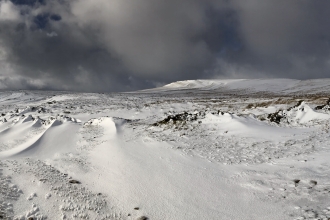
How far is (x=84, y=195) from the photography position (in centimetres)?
783

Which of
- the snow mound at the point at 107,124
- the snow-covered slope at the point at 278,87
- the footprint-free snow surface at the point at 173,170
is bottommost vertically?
the footprint-free snow surface at the point at 173,170

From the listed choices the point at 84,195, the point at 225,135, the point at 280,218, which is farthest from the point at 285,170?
the point at 84,195

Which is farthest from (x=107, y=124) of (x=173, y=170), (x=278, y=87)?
(x=278, y=87)

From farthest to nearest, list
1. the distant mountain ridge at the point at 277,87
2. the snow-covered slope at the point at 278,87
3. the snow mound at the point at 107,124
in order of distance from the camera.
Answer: the snow-covered slope at the point at 278,87 < the distant mountain ridge at the point at 277,87 < the snow mound at the point at 107,124

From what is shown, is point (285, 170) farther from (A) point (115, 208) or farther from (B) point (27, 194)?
(B) point (27, 194)

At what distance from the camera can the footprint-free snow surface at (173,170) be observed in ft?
22.5

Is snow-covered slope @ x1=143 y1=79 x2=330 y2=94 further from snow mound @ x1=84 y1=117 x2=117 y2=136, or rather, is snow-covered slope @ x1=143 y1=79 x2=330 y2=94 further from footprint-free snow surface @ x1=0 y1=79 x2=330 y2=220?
snow mound @ x1=84 y1=117 x2=117 y2=136

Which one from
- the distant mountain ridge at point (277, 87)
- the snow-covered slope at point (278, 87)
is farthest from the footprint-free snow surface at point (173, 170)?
the snow-covered slope at point (278, 87)

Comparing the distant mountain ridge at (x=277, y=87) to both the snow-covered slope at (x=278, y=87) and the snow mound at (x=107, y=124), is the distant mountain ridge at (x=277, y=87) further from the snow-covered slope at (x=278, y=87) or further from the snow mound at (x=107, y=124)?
the snow mound at (x=107, y=124)

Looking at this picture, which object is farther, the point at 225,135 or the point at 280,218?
the point at 225,135

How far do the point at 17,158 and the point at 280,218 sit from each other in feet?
38.7

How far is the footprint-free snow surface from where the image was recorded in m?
6.87

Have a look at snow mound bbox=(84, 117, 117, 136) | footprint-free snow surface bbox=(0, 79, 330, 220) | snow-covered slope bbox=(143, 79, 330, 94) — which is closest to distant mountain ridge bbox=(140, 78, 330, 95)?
snow-covered slope bbox=(143, 79, 330, 94)

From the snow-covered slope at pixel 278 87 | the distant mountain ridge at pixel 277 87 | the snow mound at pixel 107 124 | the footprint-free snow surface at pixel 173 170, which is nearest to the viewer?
the footprint-free snow surface at pixel 173 170
